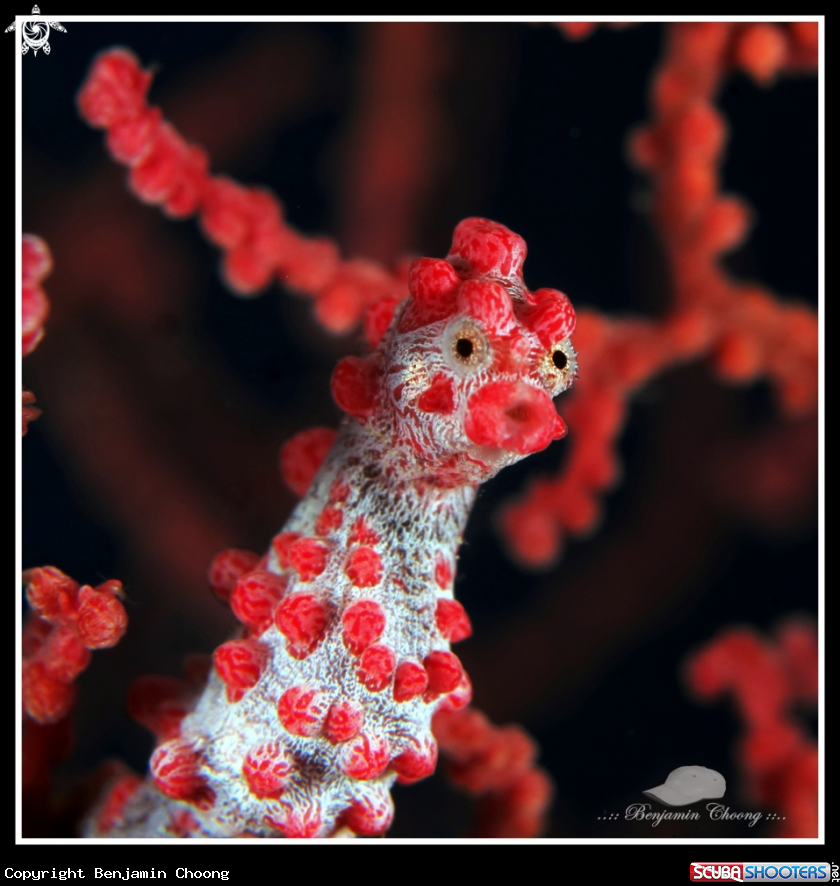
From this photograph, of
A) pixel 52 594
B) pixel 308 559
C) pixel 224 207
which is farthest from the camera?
pixel 224 207

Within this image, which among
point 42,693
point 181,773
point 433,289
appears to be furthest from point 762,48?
point 42,693

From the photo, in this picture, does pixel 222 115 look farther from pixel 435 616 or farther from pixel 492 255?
pixel 435 616

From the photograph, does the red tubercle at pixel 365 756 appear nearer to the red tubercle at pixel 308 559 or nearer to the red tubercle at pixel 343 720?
the red tubercle at pixel 343 720

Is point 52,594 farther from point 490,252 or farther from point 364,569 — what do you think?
point 490,252

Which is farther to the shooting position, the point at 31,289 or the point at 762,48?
the point at 762,48

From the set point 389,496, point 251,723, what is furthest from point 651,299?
point 251,723

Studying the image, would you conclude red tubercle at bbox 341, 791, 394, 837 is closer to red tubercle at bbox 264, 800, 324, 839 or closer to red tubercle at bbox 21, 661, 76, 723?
red tubercle at bbox 264, 800, 324, 839
